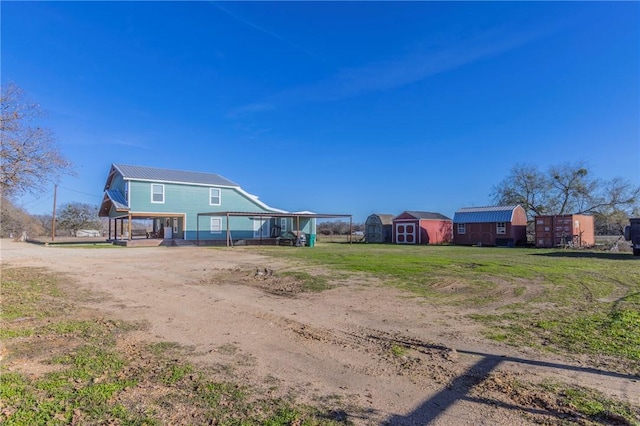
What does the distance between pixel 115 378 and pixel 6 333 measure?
9.26 ft

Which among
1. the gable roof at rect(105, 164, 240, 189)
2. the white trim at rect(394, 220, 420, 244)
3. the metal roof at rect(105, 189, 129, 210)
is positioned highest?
the gable roof at rect(105, 164, 240, 189)

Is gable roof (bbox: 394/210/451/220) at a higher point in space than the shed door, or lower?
higher

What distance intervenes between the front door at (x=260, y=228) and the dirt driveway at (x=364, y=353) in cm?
2312

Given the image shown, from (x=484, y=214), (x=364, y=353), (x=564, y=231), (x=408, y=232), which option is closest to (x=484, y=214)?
(x=484, y=214)

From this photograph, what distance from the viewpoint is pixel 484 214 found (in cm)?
3553

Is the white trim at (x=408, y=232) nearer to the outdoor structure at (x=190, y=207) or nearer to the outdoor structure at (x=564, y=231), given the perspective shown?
the outdoor structure at (x=564, y=231)

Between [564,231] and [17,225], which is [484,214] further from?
[17,225]

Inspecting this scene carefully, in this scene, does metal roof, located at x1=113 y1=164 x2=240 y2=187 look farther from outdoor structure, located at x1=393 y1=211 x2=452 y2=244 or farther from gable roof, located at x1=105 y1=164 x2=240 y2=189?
outdoor structure, located at x1=393 y1=211 x2=452 y2=244

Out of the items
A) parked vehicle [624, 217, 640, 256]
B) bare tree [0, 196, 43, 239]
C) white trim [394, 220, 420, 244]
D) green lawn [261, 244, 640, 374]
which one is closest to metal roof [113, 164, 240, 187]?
white trim [394, 220, 420, 244]

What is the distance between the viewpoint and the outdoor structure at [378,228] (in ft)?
137

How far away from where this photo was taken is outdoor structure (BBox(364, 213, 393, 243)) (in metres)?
41.7

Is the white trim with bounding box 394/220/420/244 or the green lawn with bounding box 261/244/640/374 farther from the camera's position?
the white trim with bounding box 394/220/420/244

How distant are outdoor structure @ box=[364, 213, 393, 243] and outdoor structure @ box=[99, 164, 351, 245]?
10951 mm

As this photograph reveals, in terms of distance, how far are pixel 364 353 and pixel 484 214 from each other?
114 ft
